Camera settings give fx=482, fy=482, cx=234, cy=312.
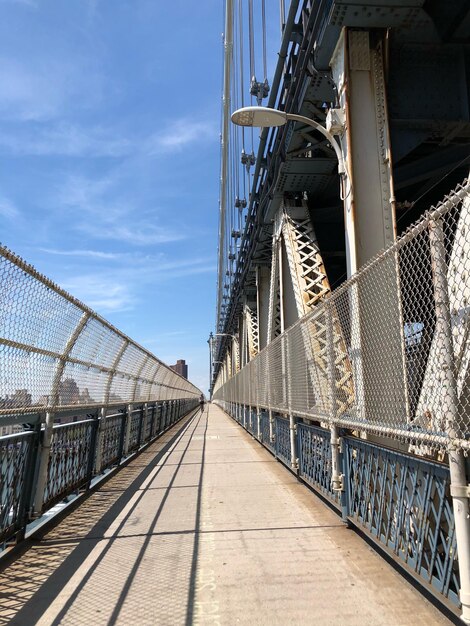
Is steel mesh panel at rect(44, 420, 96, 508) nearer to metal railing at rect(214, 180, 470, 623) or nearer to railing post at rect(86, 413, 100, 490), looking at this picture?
railing post at rect(86, 413, 100, 490)

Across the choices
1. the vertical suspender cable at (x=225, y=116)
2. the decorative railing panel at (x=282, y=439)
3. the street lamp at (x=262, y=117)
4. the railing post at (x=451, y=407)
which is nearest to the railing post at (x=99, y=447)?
the decorative railing panel at (x=282, y=439)

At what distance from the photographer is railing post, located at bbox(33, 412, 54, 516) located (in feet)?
14.7

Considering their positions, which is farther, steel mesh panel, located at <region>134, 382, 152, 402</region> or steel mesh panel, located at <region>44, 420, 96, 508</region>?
steel mesh panel, located at <region>134, 382, 152, 402</region>

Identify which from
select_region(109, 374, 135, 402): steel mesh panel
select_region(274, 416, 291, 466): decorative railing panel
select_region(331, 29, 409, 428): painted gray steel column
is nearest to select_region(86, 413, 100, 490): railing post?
select_region(109, 374, 135, 402): steel mesh panel

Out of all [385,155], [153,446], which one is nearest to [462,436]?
[385,155]

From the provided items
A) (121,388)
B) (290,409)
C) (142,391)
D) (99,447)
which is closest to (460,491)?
(290,409)

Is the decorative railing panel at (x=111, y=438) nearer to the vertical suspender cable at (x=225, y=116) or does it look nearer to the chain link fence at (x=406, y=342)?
the chain link fence at (x=406, y=342)

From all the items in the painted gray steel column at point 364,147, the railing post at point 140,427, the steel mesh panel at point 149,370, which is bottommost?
the railing post at point 140,427

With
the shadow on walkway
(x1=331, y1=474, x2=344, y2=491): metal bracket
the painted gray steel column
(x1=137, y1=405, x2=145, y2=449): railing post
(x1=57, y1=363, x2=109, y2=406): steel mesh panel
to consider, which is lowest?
the shadow on walkway

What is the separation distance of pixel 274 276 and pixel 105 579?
10.7 metres

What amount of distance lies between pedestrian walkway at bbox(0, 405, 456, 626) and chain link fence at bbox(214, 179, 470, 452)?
1.02 meters

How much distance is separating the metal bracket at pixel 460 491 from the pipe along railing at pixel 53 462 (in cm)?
320

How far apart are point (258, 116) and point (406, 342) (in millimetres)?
4765

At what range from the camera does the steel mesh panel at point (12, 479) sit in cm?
379
